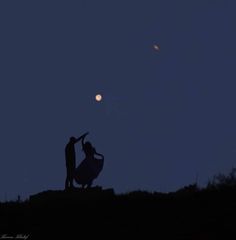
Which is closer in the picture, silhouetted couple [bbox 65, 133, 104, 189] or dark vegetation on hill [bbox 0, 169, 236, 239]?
dark vegetation on hill [bbox 0, 169, 236, 239]

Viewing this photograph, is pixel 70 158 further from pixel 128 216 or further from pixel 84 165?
pixel 128 216

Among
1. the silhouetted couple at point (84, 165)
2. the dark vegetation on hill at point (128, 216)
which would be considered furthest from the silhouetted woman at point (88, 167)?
the dark vegetation on hill at point (128, 216)

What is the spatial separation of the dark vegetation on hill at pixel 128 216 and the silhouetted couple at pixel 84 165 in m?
3.74

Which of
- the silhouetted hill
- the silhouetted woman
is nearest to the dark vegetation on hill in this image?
the silhouetted hill

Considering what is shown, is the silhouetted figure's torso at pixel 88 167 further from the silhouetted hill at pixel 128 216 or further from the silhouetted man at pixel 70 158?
the silhouetted hill at pixel 128 216

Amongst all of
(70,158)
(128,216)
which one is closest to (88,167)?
(70,158)

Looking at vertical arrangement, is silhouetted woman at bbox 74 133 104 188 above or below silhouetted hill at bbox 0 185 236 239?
above

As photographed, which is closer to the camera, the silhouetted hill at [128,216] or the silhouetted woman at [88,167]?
the silhouetted hill at [128,216]

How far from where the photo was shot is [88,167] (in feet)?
122

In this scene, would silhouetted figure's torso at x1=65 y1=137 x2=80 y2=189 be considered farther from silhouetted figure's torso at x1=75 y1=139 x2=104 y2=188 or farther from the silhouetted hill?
the silhouetted hill

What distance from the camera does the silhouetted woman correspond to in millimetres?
37094

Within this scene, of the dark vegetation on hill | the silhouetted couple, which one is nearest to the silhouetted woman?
the silhouetted couple

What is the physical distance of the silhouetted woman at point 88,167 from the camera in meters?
37.1

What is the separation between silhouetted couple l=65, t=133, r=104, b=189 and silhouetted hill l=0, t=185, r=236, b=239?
12.5 feet
